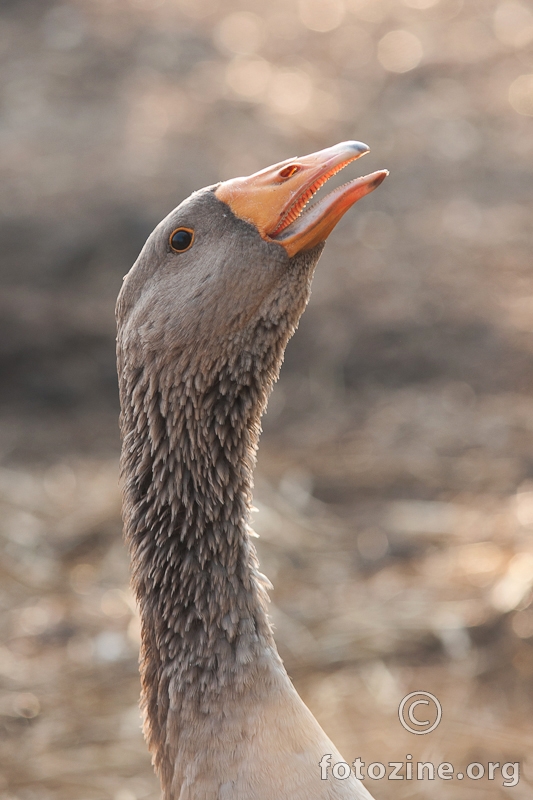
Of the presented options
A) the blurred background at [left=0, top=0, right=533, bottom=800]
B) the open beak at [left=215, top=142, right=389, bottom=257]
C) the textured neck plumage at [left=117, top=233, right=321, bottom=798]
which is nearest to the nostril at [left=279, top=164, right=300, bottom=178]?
the open beak at [left=215, top=142, right=389, bottom=257]

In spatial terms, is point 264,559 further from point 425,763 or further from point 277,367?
point 277,367

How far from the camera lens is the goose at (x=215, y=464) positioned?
253cm

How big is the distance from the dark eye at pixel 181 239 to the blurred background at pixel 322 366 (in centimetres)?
298

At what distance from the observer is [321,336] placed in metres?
7.95

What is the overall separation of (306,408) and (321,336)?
897 mm


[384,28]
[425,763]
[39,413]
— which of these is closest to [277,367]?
[425,763]

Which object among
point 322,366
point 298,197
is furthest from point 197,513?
point 322,366

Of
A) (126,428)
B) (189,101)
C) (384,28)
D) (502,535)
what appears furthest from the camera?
(384,28)

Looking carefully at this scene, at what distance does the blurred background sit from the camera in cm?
489

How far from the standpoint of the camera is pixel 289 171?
8.50 feet

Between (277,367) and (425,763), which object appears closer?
(277,367)

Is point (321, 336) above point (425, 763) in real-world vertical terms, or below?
above

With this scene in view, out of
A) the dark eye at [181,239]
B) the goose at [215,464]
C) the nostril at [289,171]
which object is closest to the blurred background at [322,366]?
the goose at [215,464]

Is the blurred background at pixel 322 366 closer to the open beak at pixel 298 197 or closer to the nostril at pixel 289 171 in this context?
the open beak at pixel 298 197
